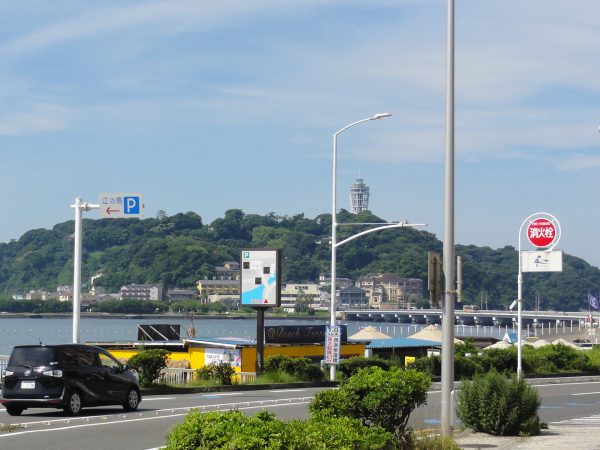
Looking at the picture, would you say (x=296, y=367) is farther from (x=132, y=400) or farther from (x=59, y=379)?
(x=59, y=379)

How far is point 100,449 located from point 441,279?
5.90 meters

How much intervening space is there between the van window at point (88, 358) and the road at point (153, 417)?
1058mm

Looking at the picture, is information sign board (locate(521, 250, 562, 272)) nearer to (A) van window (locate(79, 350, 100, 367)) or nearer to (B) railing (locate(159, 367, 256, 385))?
(B) railing (locate(159, 367, 256, 385))

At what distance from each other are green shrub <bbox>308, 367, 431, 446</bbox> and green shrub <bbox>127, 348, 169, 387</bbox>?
1476 centimetres

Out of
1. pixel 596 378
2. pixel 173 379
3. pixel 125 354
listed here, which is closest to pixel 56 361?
pixel 173 379

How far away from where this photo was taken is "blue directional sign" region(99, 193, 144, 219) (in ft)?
97.4

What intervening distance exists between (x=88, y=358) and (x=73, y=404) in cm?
113

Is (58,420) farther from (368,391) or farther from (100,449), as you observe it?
(368,391)

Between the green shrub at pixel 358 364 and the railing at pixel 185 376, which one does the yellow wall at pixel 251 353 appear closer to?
the railing at pixel 185 376

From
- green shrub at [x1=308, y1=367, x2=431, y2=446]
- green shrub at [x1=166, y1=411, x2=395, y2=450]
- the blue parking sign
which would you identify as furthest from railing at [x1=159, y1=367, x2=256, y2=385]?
green shrub at [x1=166, y1=411, x2=395, y2=450]

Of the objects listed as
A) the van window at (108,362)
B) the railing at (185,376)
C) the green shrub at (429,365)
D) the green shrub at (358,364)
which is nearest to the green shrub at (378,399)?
the van window at (108,362)

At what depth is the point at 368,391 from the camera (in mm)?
15352

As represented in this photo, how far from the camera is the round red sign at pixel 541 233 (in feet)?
134

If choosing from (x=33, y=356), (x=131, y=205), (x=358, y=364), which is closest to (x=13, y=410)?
(x=33, y=356)
